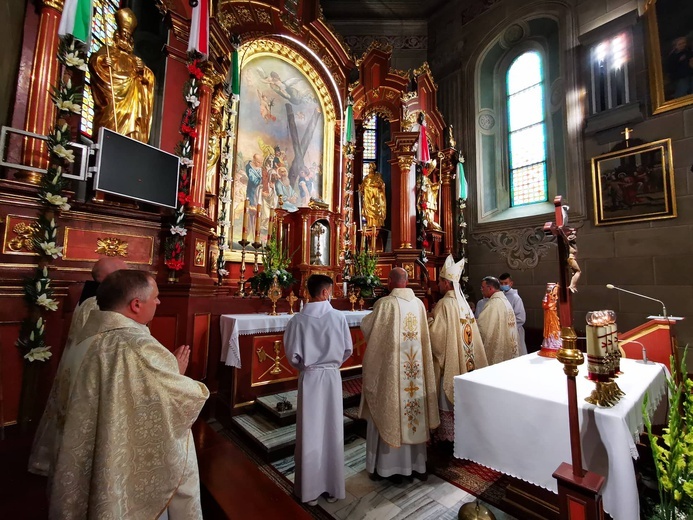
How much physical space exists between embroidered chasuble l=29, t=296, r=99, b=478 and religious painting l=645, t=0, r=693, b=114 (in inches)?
381

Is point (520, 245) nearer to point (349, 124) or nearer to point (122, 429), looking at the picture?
point (349, 124)

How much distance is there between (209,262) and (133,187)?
1621 mm

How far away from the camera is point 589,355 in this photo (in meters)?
1.77

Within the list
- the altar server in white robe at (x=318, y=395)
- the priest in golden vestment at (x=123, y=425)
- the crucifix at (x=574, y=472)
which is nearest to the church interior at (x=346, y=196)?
the crucifix at (x=574, y=472)

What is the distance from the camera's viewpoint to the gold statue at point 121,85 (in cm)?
427

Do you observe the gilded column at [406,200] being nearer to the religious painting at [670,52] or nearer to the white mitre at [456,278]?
the white mitre at [456,278]

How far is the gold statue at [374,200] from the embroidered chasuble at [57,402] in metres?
7.23

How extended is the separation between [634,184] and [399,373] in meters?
7.05

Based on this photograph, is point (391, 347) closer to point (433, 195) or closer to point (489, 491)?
point (489, 491)

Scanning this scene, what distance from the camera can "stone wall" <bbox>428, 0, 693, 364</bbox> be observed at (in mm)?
6266

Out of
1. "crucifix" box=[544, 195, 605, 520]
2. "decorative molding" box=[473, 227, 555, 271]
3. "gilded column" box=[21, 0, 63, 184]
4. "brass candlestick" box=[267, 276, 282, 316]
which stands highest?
"gilded column" box=[21, 0, 63, 184]

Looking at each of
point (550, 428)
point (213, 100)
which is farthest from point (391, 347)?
point (213, 100)

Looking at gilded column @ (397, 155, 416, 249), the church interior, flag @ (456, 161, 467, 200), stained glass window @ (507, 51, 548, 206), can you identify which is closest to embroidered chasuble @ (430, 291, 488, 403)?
the church interior

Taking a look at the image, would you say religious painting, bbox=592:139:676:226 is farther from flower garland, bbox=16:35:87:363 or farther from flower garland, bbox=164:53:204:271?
flower garland, bbox=16:35:87:363
